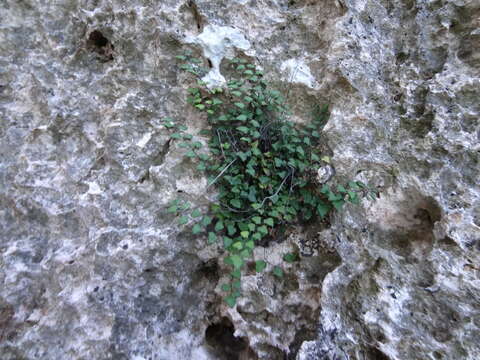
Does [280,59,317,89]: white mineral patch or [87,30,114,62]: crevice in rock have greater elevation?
[280,59,317,89]: white mineral patch

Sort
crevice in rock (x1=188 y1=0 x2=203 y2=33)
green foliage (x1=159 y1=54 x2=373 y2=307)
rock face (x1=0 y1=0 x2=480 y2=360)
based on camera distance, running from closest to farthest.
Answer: rock face (x1=0 y1=0 x2=480 y2=360), green foliage (x1=159 y1=54 x2=373 y2=307), crevice in rock (x1=188 y1=0 x2=203 y2=33)

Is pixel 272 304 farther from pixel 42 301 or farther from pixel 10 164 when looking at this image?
pixel 10 164

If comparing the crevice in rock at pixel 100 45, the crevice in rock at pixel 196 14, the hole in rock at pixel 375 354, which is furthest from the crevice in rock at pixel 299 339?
the crevice in rock at pixel 100 45

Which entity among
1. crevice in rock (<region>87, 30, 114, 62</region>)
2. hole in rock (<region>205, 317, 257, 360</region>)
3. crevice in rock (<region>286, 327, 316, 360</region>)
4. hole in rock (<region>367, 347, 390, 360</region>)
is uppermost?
crevice in rock (<region>87, 30, 114, 62</region>)

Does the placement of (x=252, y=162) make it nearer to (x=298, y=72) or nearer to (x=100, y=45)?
(x=298, y=72)

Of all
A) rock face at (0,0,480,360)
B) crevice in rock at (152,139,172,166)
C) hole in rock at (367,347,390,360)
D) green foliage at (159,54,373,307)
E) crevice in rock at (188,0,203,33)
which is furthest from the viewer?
crevice in rock at (188,0,203,33)

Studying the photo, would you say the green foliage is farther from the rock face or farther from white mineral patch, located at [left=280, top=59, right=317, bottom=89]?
white mineral patch, located at [left=280, top=59, right=317, bottom=89]

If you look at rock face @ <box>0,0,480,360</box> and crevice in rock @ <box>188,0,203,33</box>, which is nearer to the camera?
rock face @ <box>0,0,480,360</box>

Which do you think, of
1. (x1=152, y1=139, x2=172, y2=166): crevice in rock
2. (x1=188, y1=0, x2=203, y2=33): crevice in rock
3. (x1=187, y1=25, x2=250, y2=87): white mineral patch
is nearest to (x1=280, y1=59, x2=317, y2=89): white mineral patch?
(x1=187, y1=25, x2=250, y2=87): white mineral patch
